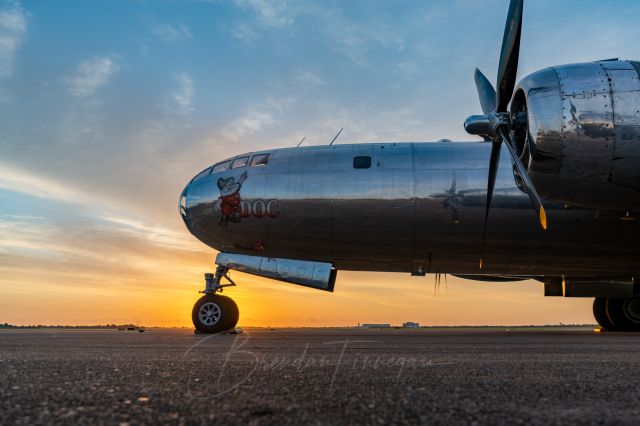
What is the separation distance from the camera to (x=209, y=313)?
46.5ft

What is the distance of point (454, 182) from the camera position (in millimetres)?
13906

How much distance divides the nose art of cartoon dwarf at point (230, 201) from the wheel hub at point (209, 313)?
8.06 feet

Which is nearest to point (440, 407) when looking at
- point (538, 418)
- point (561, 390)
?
point (538, 418)

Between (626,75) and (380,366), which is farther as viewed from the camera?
(626,75)

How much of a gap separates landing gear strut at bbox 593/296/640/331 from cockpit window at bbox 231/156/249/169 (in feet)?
42.7

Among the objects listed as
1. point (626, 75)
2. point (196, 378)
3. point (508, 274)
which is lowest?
point (196, 378)

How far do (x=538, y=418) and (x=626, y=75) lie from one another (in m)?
8.83

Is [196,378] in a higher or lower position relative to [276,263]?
lower

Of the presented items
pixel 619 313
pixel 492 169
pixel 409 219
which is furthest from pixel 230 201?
pixel 619 313

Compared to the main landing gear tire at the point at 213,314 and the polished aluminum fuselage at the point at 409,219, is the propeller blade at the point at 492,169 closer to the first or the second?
the polished aluminum fuselage at the point at 409,219

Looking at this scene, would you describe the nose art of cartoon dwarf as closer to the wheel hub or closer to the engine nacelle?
the wheel hub

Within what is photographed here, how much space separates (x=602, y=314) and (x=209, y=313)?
541 inches

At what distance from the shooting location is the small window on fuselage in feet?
47.4

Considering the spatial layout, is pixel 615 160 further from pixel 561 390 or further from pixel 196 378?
pixel 196 378
